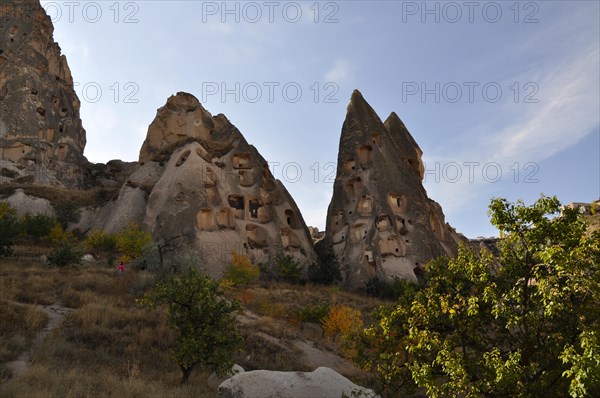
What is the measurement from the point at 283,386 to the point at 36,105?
5600cm

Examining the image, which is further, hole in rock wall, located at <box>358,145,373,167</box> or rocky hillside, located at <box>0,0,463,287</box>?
hole in rock wall, located at <box>358,145,373,167</box>

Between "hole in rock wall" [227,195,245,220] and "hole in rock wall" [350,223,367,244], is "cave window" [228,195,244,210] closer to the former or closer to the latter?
"hole in rock wall" [227,195,245,220]

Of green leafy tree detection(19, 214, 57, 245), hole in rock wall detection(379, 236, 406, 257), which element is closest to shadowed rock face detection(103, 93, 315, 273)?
green leafy tree detection(19, 214, 57, 245)

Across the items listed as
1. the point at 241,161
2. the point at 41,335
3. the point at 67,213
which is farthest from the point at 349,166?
the point at 41,335

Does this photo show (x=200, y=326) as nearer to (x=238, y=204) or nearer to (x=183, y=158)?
(x=238, y=204)

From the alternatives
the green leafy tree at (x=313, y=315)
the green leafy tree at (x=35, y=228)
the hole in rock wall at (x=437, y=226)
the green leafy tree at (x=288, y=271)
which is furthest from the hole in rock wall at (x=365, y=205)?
the green leafy tree at (x=35, y=228)

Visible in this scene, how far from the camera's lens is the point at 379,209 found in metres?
39.7

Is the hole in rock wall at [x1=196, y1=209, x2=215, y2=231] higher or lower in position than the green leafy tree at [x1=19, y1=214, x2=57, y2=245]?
higher

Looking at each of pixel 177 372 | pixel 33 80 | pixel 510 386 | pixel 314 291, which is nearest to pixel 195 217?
pixel 314 291

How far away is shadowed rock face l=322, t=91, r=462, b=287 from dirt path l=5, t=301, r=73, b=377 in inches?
942

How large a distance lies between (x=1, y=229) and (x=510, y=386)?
28631 mm

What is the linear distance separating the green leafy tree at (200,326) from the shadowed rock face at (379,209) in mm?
24892

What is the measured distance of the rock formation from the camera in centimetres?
941

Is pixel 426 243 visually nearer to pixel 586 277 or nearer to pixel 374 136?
pixel 374 136
